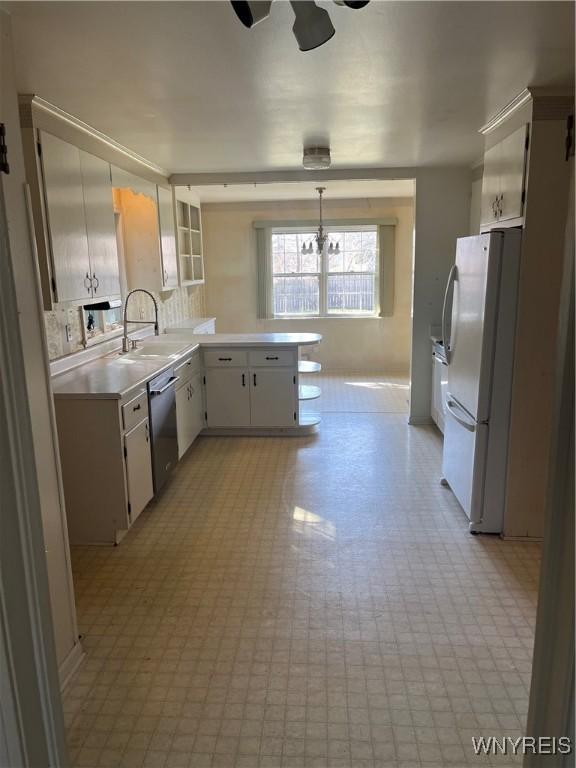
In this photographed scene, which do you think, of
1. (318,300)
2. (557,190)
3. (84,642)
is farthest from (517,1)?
(318,300)

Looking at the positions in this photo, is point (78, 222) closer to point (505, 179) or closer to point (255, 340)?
point (255, 340)

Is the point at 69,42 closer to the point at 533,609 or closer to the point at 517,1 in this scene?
the point at 517,1

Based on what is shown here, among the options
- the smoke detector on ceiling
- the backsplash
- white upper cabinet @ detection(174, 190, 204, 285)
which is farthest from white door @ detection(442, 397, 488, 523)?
white upper cabinet @ detection(174, 190, 204, 285)

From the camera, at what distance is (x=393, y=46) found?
2047 mm

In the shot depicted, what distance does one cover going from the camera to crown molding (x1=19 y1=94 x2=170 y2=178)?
8.41 ft

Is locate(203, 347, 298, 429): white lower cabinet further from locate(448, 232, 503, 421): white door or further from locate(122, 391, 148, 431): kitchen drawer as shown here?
locate(448, 232, 503, 421): white door

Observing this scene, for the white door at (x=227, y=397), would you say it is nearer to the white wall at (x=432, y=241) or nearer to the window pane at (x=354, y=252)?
the white wall at (x=432, y=241)

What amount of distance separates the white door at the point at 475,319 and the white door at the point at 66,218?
7.29ft

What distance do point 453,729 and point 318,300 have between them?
628 cm

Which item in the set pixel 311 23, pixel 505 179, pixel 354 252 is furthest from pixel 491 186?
pixel 354 252

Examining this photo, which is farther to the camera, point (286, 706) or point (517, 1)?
point (286, 706)

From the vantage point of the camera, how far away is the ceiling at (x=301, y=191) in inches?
231

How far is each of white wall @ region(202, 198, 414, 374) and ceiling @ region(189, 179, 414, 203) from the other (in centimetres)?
18

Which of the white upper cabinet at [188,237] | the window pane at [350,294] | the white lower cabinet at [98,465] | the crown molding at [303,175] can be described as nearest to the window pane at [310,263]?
the window pane at [350,294]
